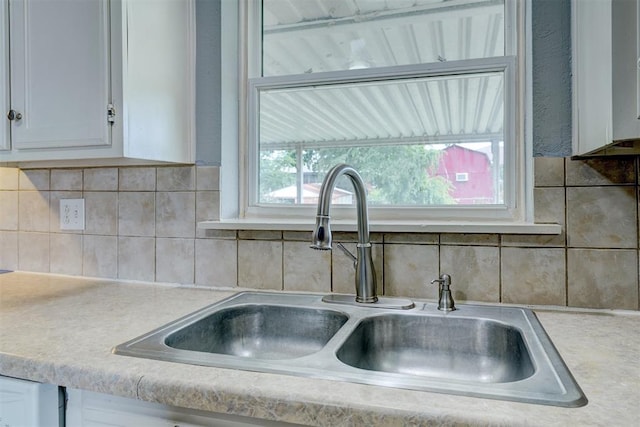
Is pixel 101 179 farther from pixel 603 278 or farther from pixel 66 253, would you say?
pixel 603 278

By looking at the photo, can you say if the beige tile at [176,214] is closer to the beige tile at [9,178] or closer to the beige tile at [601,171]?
the beige tile at [9,178]

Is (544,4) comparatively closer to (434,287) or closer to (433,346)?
(434,287)

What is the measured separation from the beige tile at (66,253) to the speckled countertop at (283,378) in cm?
45

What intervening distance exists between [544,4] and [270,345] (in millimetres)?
1191

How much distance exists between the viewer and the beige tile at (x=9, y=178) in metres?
1.65

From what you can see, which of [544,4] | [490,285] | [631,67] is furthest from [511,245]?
[544,4]

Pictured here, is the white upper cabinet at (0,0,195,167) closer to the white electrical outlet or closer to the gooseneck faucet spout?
the white electrical outlet

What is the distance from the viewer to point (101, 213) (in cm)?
151

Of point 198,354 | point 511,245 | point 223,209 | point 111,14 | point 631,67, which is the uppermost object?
point 111,14

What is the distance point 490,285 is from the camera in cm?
Result: 113

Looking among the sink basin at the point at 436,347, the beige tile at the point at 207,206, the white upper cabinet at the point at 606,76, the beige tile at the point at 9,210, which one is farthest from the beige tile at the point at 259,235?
the beige tile at the point at 9,210

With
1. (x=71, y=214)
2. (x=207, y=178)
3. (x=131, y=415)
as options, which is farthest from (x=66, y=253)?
(x=131, y=415)

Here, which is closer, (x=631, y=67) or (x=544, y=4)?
(x=631, y=67)

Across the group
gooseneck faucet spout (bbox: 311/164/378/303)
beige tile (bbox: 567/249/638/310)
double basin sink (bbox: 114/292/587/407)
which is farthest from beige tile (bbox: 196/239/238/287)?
beige tile (bbox: 567/249/638/310)
